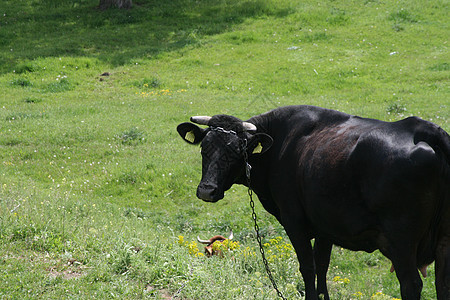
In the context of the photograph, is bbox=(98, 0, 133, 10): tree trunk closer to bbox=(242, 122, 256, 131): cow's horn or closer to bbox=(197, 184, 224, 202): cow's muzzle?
bbox=(242, 122, 256, 131): cow's horn

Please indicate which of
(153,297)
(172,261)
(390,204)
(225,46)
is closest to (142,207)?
(172,261)

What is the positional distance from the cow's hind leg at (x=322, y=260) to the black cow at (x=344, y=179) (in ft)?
0.04

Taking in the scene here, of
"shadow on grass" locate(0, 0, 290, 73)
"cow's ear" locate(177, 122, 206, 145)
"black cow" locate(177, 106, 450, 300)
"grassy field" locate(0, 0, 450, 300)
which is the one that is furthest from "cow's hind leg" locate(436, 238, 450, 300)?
"shadow on grass" locate(0, 0, 290, 73)

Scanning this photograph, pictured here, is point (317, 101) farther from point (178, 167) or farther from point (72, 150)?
point (72, 150)

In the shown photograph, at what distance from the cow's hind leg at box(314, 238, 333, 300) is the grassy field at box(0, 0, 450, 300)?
423 millimetres

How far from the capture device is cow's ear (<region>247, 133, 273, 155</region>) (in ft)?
21.4

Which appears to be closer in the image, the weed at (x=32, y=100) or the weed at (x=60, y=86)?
the weed at (x=32, y=100)

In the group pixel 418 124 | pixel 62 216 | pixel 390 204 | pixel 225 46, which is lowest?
pixel 225 46

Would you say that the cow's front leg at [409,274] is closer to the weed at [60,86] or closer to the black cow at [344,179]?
the black cow at [344,179]

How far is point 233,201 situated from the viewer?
1208 centimetres

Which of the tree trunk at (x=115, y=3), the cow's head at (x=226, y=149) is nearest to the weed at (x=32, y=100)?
the tree trunk at (x=115, y=3)

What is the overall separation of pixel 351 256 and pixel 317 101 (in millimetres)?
8966

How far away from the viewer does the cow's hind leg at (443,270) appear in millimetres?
5125

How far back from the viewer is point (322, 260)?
6.72 metres
